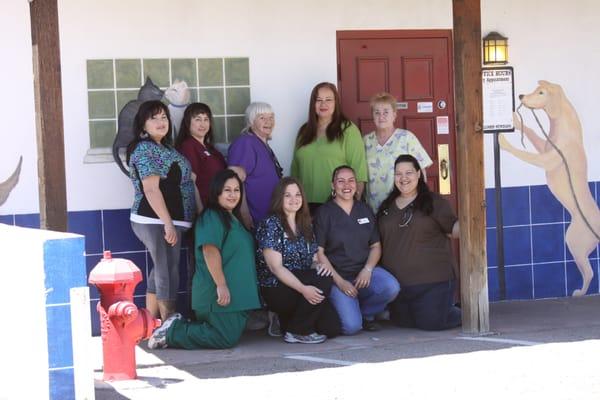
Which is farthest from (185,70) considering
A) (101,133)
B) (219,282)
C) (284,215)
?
(219,282)

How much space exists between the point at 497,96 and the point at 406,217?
1.65m

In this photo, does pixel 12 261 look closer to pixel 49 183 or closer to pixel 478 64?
pixel 49 183

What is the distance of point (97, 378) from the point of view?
7074mm

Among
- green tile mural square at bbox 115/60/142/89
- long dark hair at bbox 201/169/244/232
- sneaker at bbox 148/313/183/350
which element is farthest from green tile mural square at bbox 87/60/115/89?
sneaker at bbox 148/313/183/350

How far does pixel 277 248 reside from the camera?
8188 mm

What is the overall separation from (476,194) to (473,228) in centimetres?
25

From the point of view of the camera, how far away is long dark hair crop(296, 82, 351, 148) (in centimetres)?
877

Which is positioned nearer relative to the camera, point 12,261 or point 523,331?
point 12,261

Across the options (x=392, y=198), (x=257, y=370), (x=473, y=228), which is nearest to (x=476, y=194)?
(x=473, y=228)

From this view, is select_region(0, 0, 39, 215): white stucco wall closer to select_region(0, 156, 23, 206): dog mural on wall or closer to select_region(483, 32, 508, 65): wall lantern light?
select_region(0, 156, 23, 206): dog mural on wall

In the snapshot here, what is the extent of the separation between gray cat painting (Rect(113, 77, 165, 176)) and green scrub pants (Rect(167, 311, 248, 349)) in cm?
140

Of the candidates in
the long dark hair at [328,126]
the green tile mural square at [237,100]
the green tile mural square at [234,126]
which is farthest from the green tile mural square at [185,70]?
the long dark hair at [328,126]

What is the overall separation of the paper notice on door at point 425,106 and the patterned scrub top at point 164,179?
7.12 ft

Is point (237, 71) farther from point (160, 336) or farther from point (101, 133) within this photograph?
point (160, 336)
